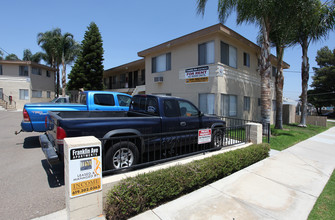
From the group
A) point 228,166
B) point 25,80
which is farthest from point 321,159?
point 25,80

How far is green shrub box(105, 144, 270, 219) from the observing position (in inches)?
106

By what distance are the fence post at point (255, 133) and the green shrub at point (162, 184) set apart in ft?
5.92

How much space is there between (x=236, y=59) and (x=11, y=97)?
91.3ft

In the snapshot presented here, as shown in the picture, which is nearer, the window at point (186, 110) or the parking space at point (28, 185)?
the parking space at point (28, 185)

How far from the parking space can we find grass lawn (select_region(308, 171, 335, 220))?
4114 mm

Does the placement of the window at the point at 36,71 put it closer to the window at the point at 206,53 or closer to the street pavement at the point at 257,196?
the window at the point at 206,53

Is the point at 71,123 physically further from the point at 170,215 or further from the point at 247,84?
the point at 247,84

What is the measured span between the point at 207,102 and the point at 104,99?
5.83 metres

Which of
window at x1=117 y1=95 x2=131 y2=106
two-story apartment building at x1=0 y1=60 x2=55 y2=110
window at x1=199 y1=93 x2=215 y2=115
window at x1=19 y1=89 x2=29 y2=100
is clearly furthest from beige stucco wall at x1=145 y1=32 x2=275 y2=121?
window at x1=19 y1=89 x2=29 y2=100

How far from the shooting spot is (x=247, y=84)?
13016 mm

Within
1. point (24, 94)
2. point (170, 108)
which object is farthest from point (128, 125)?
point (24, 94)

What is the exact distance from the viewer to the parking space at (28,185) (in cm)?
289

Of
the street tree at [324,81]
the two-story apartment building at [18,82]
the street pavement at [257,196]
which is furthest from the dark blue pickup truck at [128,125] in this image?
the street tree at [324,81]

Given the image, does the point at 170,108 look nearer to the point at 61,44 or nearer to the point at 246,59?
the point at 246,59
